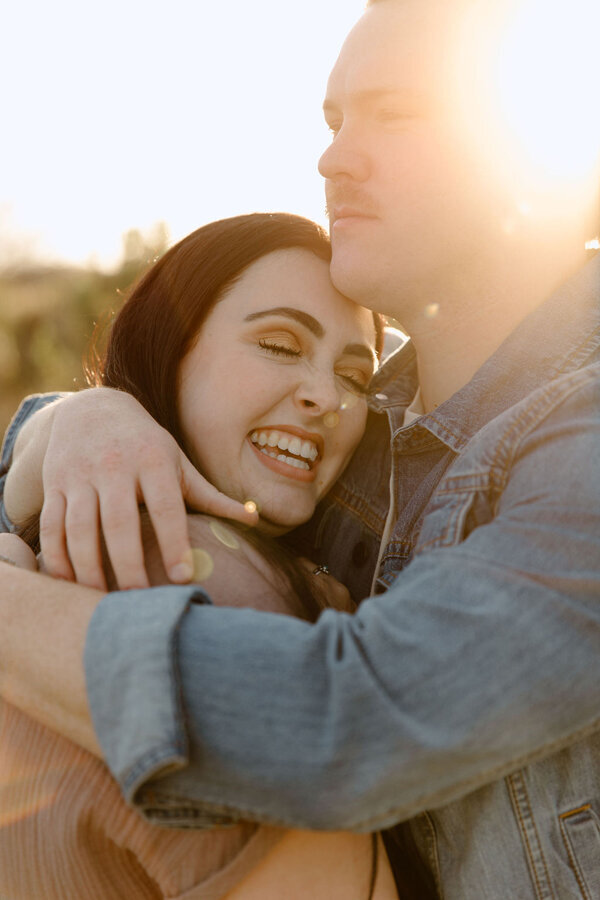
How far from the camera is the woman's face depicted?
8.20 feet

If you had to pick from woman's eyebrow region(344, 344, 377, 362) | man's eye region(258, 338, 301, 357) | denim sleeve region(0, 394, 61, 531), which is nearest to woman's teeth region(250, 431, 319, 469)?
man's eye region(258, 338, 301, 357)

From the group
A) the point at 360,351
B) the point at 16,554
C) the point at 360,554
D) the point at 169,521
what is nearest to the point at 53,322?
the point at 360,351

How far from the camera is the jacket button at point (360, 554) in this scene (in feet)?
8.71

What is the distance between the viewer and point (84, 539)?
1625 millimetres

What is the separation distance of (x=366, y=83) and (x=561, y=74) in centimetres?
72

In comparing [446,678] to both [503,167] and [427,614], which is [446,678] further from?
[503,167]

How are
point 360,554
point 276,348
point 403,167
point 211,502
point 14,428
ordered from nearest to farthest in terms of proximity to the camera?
point 211,502
point 403,167
point 276,348
point 360,554
point 14,428

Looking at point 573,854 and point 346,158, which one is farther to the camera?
point 346,158

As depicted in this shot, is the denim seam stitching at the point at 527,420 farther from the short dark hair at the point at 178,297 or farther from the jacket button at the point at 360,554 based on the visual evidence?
the short dark hair at the point at 178,297

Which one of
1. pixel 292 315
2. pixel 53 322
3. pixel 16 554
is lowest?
pixel 53 322

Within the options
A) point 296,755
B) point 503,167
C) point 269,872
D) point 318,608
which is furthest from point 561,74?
point 269,872

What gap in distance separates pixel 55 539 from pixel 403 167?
5.64 feet

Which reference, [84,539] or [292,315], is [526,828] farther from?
[292,315]

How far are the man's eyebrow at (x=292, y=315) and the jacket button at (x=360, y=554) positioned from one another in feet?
2.74
